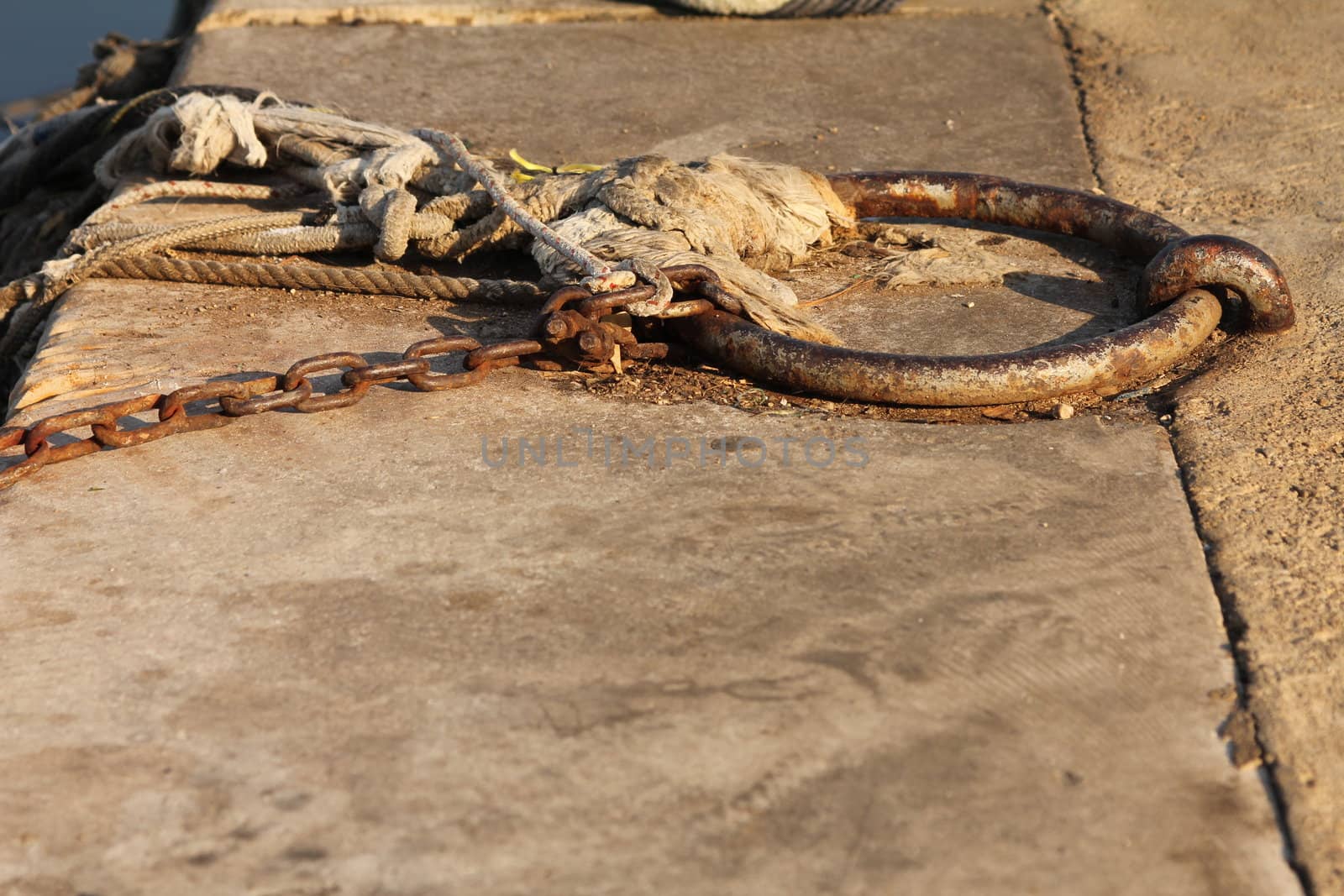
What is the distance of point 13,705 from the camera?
182 cm

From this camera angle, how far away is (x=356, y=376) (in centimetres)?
241

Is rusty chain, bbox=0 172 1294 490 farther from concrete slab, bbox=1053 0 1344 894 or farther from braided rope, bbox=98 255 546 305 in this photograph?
braided rope, bbox=98 255 546 305

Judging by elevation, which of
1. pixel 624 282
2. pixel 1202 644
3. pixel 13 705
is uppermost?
pixel 624 282

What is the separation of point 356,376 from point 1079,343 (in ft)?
4.26

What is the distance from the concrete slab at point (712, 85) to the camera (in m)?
3.75

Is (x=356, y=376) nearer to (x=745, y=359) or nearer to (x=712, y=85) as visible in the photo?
(x=745, y=359)

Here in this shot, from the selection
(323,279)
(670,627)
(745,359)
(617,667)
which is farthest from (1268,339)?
(323,279)

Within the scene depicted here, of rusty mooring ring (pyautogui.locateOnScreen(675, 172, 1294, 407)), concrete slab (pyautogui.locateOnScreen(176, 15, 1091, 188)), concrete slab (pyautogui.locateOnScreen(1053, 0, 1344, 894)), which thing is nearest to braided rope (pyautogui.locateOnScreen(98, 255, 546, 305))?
rusty mooring ring (pyautogui.locateOnScreen(675, 172, 1294, 407))

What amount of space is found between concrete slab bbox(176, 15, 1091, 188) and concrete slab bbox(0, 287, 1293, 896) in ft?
4.87

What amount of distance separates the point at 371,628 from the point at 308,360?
636 millimetres

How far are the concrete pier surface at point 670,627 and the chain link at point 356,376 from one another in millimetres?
49

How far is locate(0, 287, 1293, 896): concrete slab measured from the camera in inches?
62.4

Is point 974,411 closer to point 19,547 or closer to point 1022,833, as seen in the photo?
point 1022,833

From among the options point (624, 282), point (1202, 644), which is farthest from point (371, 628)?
point (1202, 644)
